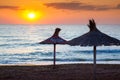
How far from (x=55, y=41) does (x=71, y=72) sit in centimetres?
205

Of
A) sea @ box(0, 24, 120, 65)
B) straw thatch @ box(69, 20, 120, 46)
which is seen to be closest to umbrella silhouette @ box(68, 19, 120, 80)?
straw thatch @ box(69, 20, 120, 46)

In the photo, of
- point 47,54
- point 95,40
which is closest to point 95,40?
point 95,40

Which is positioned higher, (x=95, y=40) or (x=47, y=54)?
(x=47, y=54)

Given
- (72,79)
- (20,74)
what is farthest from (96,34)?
(20,74)

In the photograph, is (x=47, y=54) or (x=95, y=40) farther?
(x=47, y=54)

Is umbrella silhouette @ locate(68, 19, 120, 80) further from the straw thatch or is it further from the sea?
the sea

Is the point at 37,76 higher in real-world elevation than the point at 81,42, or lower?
Result: lower

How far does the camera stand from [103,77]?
18781 millimetres

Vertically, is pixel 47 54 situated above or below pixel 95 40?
above

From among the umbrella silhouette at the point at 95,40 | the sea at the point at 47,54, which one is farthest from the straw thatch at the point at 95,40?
the sea at the point at 47,54

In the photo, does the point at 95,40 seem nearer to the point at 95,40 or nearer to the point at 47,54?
the point at 95,40

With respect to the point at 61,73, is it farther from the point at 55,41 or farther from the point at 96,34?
the point at 96,34

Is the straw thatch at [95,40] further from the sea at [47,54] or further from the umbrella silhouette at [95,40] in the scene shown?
the sea at [47,54]

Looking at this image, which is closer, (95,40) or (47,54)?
(95,40)
